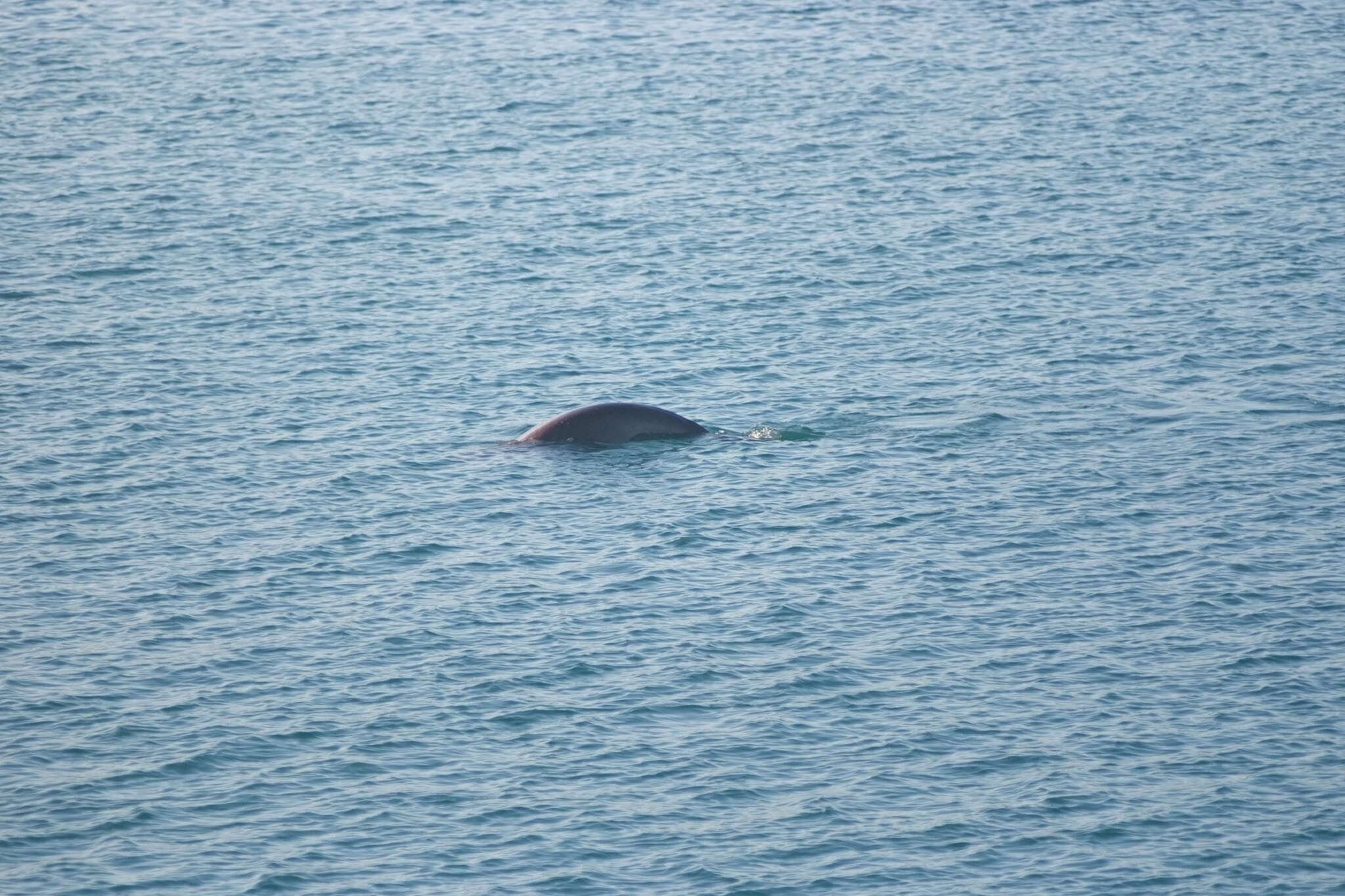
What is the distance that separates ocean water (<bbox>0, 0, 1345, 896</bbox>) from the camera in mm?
29047

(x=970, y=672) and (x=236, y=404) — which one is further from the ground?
(x=236, y=404)

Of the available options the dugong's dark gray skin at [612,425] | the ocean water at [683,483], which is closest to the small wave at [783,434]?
the ocean water at [683,483]

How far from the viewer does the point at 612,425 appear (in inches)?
1692

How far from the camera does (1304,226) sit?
5825cm

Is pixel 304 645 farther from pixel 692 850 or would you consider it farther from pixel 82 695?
pixel 692 850

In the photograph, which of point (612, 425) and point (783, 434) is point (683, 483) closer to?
point (612, 425)

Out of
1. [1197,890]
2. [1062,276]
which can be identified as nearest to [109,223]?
[1062,276]

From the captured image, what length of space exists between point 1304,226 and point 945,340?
15423 mm

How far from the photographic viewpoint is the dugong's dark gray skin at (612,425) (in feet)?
141

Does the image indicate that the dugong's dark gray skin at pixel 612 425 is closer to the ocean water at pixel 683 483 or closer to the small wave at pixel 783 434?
the ocean water at pixel 683 483

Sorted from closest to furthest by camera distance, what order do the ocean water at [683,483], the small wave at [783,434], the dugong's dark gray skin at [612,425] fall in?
the ocean water at [683,483]
the dugong's dark gray skin at [612,425]
the small wave at [783,434]

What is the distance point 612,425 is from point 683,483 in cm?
253

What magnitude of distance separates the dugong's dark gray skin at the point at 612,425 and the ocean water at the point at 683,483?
76 cm

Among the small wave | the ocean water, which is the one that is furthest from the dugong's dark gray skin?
the small wave
